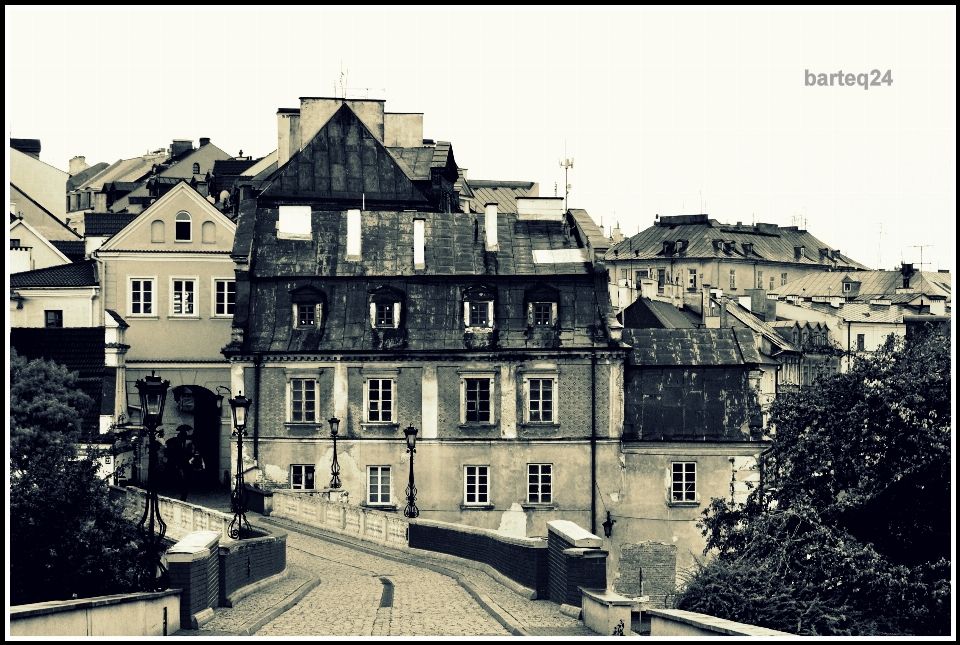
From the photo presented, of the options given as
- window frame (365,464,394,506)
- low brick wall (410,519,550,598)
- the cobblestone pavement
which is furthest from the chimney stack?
the cobblestone pavement

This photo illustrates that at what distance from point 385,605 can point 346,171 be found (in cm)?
4293

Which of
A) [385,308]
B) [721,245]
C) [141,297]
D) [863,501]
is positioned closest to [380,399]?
[385,308]

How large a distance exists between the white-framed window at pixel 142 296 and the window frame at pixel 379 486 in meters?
12.8

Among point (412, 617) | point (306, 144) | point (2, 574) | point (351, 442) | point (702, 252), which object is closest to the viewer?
point (2, 574)

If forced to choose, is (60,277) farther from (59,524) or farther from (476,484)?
(59,524)

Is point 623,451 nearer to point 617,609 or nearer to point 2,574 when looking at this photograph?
point 617,609

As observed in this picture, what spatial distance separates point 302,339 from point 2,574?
38.0m

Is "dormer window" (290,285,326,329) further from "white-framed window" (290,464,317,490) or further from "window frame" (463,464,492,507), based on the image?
"window frame" (463,464,492,507)

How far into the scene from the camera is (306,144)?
75.8 meters

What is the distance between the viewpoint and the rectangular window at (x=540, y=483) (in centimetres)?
6319

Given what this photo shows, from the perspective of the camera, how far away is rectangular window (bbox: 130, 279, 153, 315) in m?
70.3

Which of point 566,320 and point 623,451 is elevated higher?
point 566,320

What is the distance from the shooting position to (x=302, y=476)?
63.0m

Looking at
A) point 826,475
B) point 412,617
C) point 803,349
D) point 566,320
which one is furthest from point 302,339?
point 803,349
